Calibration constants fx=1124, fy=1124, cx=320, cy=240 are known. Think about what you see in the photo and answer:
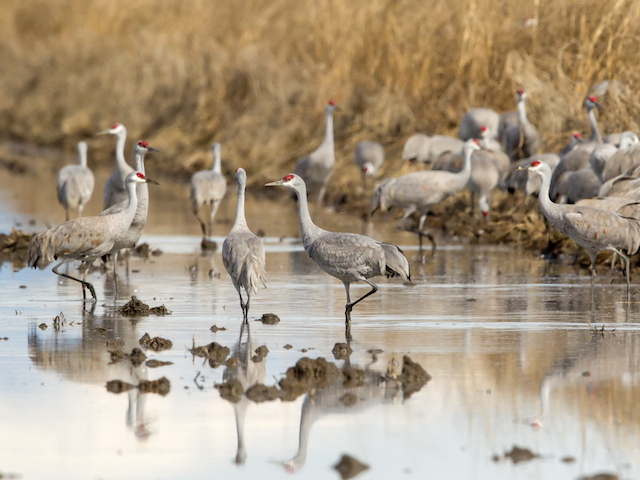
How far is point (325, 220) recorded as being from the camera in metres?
16.7

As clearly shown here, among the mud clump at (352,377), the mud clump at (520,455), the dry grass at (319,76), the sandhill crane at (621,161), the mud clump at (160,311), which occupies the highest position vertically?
the dry grass at (319,76)

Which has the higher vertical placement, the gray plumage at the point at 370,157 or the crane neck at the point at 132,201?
the gray plumage at the point at 370,157

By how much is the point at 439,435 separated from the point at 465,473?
21.3 inches

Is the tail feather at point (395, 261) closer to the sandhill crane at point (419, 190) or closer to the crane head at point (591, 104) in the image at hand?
the sandhill crane at point (419, 190)

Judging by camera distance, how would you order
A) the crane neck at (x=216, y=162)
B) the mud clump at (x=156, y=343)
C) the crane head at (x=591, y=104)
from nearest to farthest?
1. the mud clump at (x=156, y=343)
2. the crane head at (x=591, y=104)
3. the crane neck at (x=216, y=162)

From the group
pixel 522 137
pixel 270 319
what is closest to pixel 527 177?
pixel 522 137

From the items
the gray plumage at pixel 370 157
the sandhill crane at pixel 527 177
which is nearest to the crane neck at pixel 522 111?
the sandhill crane at pixel 527 177

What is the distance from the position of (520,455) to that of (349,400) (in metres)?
1.24

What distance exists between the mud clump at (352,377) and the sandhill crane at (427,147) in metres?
11.1

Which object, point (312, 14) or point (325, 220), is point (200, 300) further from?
point (312, 14)

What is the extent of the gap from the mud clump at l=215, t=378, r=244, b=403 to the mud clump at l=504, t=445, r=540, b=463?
170 centimetres

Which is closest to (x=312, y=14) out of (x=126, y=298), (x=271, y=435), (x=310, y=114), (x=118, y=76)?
(x=310, y=114)

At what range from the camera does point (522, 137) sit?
1692cm

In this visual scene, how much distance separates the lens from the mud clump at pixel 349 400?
6293mm
